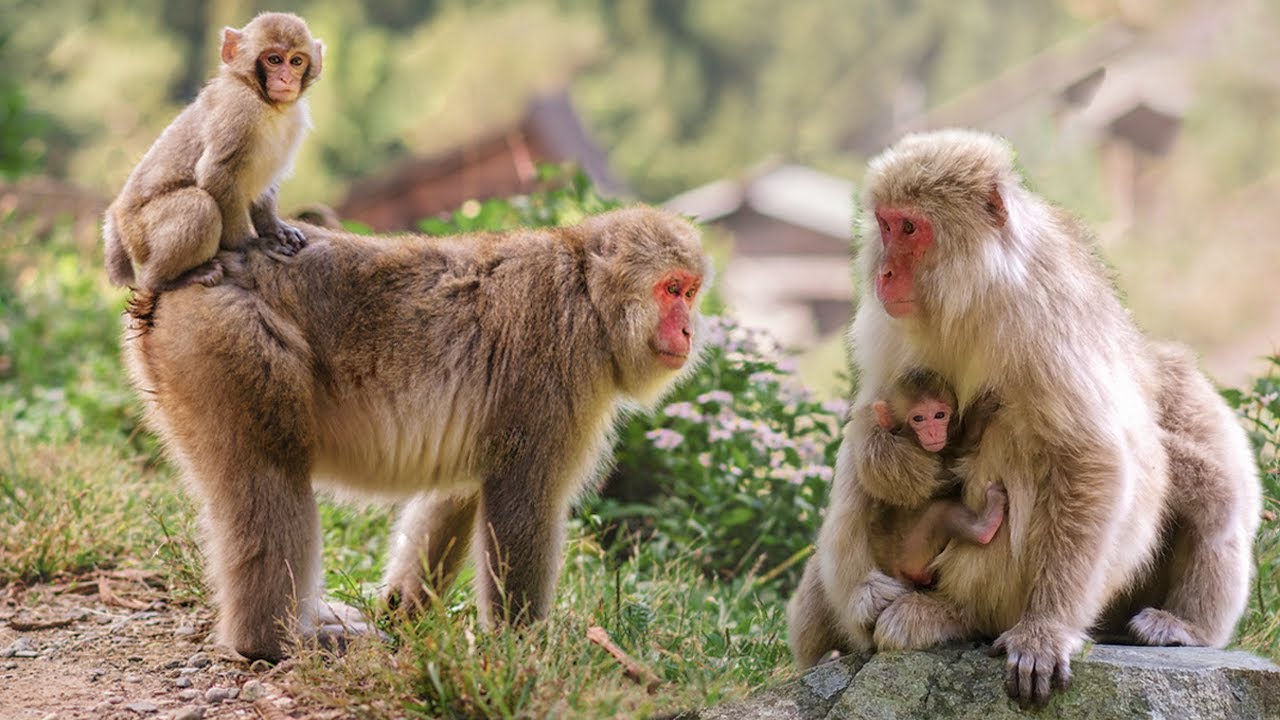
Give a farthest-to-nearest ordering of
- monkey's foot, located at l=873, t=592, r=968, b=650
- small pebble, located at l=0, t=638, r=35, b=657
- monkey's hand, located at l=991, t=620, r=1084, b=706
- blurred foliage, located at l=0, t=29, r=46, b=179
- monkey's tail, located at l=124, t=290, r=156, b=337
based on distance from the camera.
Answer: blurred foliage, located at l=0, t=29, r=46, b=179 < small pebble, located at l=0, t=638, r=35, b=657 < monkey's tail, located at l=124, t=290, r=156, b=337 < monkey's foot, located at l=873, t=592, r=968, b=650 < monkey's hand, located at l=991, t=620, r=1084, b=706

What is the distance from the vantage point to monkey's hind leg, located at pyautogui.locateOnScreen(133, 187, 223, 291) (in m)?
3.71

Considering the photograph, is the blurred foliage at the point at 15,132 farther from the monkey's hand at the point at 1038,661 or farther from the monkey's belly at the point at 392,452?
the monkey's hand at the point at 1038,661

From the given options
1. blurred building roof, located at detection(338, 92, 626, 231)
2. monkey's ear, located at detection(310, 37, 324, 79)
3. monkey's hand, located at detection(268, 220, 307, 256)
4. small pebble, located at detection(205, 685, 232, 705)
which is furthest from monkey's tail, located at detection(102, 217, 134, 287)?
blurred building roof, located at detection(338, 92, 626, 231)

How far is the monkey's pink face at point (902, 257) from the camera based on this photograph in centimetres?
339

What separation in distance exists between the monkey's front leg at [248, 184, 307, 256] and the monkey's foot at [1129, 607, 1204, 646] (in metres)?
2.69

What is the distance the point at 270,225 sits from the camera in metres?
3.97

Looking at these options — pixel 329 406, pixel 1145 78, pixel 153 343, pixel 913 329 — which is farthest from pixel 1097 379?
pixel 1145 78

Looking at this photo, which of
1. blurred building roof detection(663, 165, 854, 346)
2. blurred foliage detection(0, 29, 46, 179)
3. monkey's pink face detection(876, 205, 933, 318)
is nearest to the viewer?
monkey's pink face detection(876, 205, 933, 318)

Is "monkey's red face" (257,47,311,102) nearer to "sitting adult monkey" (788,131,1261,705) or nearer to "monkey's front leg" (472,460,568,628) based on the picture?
"monkey's front leg" (472,460,568,628)

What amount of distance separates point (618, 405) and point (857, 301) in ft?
2.84

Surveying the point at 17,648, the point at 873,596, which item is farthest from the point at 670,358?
the point at 17,648

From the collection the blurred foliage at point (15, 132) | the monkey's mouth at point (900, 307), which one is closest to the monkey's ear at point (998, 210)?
the monkey's mouth at point (900, 307)

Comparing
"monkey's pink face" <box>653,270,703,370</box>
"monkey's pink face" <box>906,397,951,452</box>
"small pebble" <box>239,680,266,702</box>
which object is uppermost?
"monkey's pink face" <box>653,270,703,370</box>

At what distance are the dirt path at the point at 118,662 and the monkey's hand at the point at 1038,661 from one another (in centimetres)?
176
